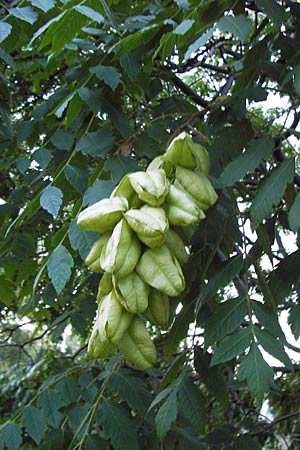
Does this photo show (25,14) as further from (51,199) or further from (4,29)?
(51,199)

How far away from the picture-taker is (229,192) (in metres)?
1.69

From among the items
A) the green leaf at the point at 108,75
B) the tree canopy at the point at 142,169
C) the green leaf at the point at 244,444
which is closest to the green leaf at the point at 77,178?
the tree canopy at the point at 142,169

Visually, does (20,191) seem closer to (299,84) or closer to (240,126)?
(240,126)

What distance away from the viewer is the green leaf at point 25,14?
1.82 meters

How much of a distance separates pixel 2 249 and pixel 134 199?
3.45 ft

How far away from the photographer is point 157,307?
1.15 meters

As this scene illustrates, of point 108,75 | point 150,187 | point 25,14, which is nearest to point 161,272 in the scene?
point 150,187

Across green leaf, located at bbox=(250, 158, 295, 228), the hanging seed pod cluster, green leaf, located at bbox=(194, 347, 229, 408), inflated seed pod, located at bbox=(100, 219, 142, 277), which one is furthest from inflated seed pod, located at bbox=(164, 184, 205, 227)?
green leaf, located at bbox=(194, 347, 229, 408)

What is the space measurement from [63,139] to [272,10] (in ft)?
2.55

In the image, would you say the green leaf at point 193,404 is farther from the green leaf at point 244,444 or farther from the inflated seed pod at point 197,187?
the inflated seed pod at point 197,187

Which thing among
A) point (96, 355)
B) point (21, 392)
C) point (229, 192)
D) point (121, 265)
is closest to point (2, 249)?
point (229, 192)

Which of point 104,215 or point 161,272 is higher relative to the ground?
point 104,215

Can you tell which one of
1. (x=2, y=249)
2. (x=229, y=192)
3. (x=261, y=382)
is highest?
(x=2, y=249)

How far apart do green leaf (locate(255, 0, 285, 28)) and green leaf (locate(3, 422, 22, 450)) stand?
4.84 feet
